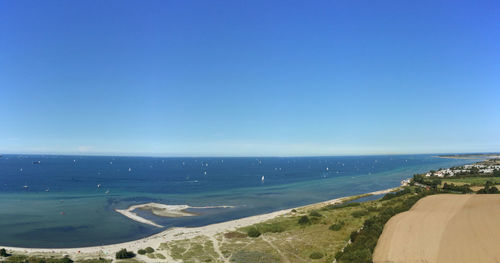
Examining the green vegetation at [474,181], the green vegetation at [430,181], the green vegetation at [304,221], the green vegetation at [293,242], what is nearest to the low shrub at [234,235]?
the green vegetation at [293,242]

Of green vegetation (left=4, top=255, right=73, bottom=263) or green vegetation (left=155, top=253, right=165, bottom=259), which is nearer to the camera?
green vegetation (left=4, top=255, right=73, bottom=263)

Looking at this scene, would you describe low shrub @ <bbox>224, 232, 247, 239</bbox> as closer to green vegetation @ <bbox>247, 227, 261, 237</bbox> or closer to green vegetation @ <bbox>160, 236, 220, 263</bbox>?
green vegetation @ <bbox>247, 227, 261, 237</bbox>

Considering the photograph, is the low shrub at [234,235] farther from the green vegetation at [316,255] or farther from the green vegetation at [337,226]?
the green vegetation at [337,226]

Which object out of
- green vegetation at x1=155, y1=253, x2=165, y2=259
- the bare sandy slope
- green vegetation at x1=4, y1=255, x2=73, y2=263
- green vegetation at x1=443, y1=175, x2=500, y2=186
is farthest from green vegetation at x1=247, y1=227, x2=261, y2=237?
green vegetation at x1=443, y1=175, x2=500, y2=186

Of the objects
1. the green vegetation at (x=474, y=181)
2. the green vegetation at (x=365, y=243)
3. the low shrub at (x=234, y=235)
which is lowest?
the low shrub at (x=234, y=235)

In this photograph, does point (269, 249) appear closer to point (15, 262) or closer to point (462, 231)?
point (462, 231)

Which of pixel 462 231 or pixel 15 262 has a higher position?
pixel 462 231

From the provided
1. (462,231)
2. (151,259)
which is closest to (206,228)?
(151,259)

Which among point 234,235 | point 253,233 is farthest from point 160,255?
point 253,233
